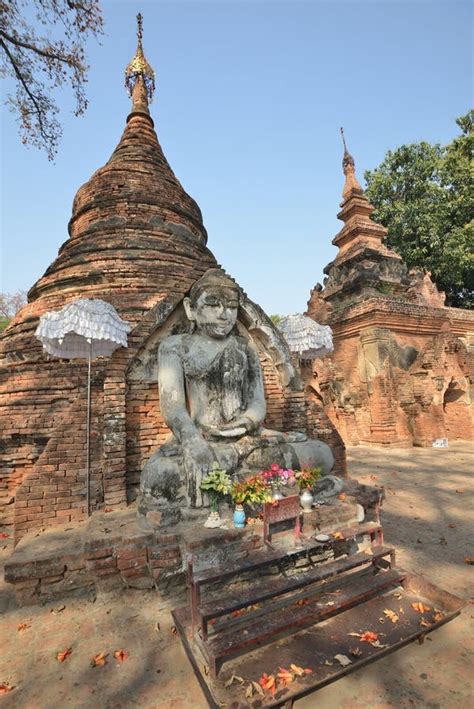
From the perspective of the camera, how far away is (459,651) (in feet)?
9.21

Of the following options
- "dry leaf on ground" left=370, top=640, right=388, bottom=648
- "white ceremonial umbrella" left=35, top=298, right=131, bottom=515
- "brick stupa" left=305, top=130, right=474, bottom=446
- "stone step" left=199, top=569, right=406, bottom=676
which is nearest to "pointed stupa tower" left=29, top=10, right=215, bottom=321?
"white ceremonial umbrella" left=35, top=298, right=131, bottom=515

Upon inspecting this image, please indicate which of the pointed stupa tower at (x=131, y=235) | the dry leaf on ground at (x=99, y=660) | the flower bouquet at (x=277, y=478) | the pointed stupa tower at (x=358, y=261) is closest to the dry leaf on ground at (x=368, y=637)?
the flower bouquet at (x=277, y=478)

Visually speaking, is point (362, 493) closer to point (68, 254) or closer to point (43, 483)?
point (43, 483)

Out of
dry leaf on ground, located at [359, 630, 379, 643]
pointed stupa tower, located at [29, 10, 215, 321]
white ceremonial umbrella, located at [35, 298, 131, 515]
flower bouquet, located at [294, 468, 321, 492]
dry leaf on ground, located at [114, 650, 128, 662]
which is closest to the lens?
dry leaf on ground, located at [359, 630, 379, 643]

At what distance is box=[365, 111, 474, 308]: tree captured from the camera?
827 inches

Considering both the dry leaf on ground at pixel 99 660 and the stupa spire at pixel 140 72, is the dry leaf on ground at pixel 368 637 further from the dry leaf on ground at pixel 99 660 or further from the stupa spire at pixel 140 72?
the stupa spire at pixel 140 72

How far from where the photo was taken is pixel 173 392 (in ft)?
16.1

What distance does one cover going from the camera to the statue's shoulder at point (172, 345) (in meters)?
5.08

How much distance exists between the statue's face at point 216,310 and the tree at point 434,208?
801 inches

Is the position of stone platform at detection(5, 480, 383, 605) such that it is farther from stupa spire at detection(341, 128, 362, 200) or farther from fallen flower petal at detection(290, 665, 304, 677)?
stupa spire at detection(341, 128, 362, 200)

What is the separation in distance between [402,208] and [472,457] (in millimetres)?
16496

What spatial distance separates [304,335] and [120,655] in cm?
613

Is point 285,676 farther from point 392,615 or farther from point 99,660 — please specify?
point 99,660

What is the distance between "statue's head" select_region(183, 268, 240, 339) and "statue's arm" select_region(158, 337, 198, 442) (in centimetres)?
51
